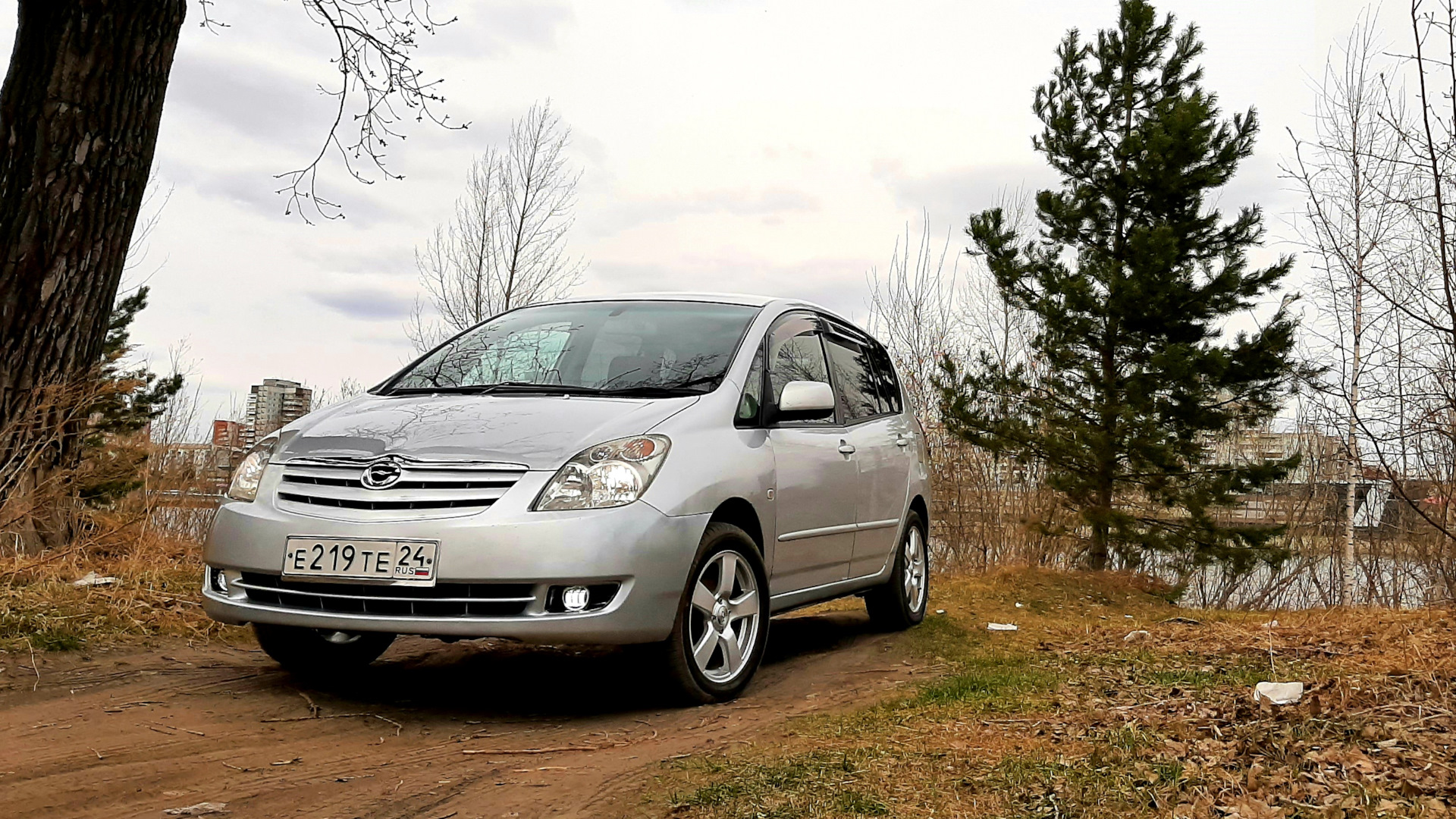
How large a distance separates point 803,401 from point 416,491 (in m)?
1.79

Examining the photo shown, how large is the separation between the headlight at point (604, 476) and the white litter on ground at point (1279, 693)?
2.26 meters

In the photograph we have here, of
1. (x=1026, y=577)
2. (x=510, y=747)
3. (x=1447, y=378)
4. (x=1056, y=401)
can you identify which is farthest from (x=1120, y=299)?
(x=510, y=747)

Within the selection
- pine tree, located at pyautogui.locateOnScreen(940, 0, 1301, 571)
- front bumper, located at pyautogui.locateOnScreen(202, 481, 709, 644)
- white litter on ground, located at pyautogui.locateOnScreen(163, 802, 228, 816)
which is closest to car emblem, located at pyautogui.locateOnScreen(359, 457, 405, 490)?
front bumper, located at pyautogui.locateOnScreen(202, 481, 709, 644)

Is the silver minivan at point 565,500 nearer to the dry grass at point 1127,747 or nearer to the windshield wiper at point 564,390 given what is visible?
the windshield wiper at point 564,390

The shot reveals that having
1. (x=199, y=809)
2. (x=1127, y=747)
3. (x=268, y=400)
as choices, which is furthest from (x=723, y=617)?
(x=268, y=400)

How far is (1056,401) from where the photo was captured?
53.7 feet

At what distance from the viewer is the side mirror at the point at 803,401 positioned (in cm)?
527

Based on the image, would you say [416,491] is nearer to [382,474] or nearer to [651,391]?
[382,474]

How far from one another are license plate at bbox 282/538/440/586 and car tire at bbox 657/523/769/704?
3.15 ft

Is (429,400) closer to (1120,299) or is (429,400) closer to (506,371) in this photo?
(506,371)

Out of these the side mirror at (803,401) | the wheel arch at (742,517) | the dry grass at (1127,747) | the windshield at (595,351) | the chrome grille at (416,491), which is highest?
the windshield at (595,351)

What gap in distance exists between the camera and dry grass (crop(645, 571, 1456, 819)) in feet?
9.94

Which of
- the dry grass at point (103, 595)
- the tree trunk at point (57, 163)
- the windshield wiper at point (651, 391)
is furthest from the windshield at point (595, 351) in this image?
the tree trunk at point (57, 163)

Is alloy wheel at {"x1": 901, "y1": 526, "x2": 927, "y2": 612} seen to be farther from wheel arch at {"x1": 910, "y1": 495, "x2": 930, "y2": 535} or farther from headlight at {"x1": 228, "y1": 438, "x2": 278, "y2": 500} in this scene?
headlight at {"x1": 228, "y1": 438, "x2": 278, "y2": 500}
